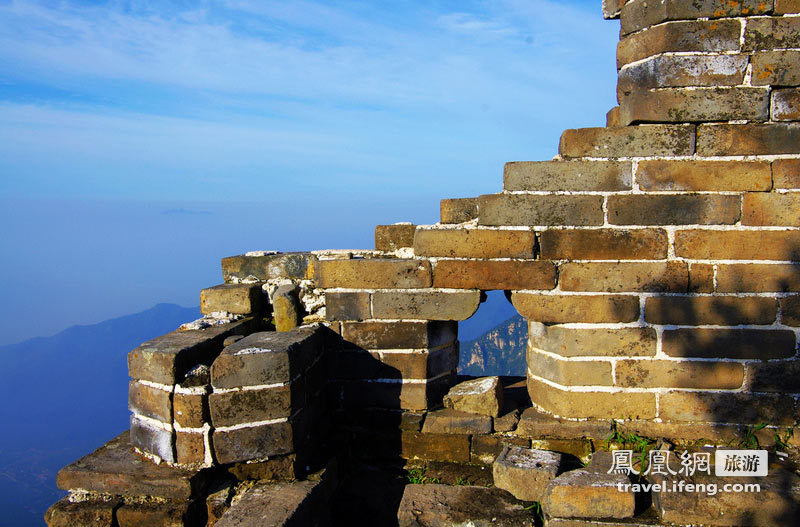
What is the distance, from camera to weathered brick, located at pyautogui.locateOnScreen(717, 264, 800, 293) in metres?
3.01

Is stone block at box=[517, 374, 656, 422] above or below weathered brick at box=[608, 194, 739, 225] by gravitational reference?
below

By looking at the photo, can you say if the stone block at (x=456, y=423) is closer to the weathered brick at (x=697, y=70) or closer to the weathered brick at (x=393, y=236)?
the weathered brick at (x=393, y=236)

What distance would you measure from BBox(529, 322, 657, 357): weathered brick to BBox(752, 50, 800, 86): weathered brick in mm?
1448

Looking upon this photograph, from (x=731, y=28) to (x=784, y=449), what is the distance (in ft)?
7.43

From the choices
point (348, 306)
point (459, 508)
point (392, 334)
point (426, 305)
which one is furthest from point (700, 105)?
point (459, 508)

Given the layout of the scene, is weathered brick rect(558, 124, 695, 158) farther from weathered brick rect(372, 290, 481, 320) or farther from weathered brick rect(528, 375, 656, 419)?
weathered brick rect(528, 375, 656, 419)

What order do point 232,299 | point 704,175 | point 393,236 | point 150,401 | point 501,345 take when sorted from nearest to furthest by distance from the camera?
point 150,401 → point 704,175 → point 393,236 → point 232,299 → point 501,345

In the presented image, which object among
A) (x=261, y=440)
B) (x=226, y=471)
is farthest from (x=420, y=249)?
(x=226, y=471)

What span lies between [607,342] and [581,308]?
0.24 meters

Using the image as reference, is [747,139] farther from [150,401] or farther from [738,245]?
[150,401]

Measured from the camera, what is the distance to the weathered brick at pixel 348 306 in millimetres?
3463

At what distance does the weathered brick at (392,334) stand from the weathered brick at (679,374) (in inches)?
42.4

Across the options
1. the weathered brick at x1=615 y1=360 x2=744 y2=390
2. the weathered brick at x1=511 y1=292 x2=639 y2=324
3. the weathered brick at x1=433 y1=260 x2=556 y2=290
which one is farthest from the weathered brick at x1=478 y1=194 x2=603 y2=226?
the weathered brick at x1=615 y1=360 x2=744 y2=390

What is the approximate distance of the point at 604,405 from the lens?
10.6 ft
